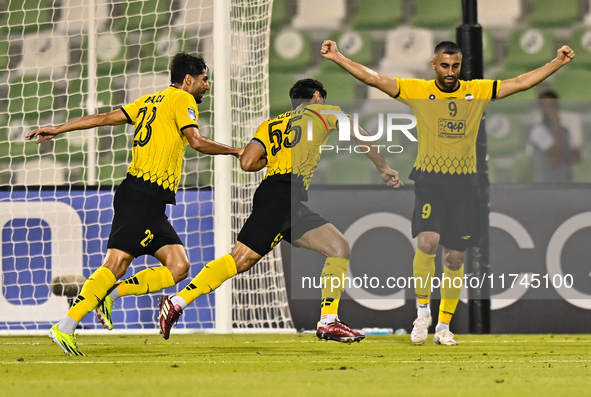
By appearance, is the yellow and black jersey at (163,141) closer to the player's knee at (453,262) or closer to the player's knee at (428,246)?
the player's knee at (428,246)

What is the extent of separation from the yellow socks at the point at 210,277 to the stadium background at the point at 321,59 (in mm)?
3882

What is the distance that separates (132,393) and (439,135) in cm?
280

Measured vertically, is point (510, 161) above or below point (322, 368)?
above

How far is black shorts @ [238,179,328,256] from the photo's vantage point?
4.45m

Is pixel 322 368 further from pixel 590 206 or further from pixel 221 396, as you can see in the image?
pixel 590 206

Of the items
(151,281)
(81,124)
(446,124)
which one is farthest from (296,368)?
(446,124)

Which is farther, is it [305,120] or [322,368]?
[305,120]

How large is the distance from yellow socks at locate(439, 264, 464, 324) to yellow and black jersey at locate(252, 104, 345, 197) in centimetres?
102

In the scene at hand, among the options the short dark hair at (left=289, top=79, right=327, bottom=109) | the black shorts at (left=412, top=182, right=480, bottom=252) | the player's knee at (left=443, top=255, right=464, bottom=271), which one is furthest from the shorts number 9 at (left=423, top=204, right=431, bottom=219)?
the short dark hair at (left=289, top=79, right=327, bottom=109)

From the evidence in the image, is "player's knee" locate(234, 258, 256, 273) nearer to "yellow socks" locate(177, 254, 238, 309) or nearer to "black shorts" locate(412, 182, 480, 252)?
"yellow socks" locate(177, 254, 238, 309)

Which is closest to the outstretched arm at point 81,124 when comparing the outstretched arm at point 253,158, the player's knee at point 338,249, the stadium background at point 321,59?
the outstretched arm at point 253,158

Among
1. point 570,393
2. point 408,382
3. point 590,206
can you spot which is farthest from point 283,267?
point 570,393

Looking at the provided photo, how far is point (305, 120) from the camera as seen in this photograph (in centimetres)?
474

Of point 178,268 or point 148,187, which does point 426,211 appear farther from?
point 148,187
